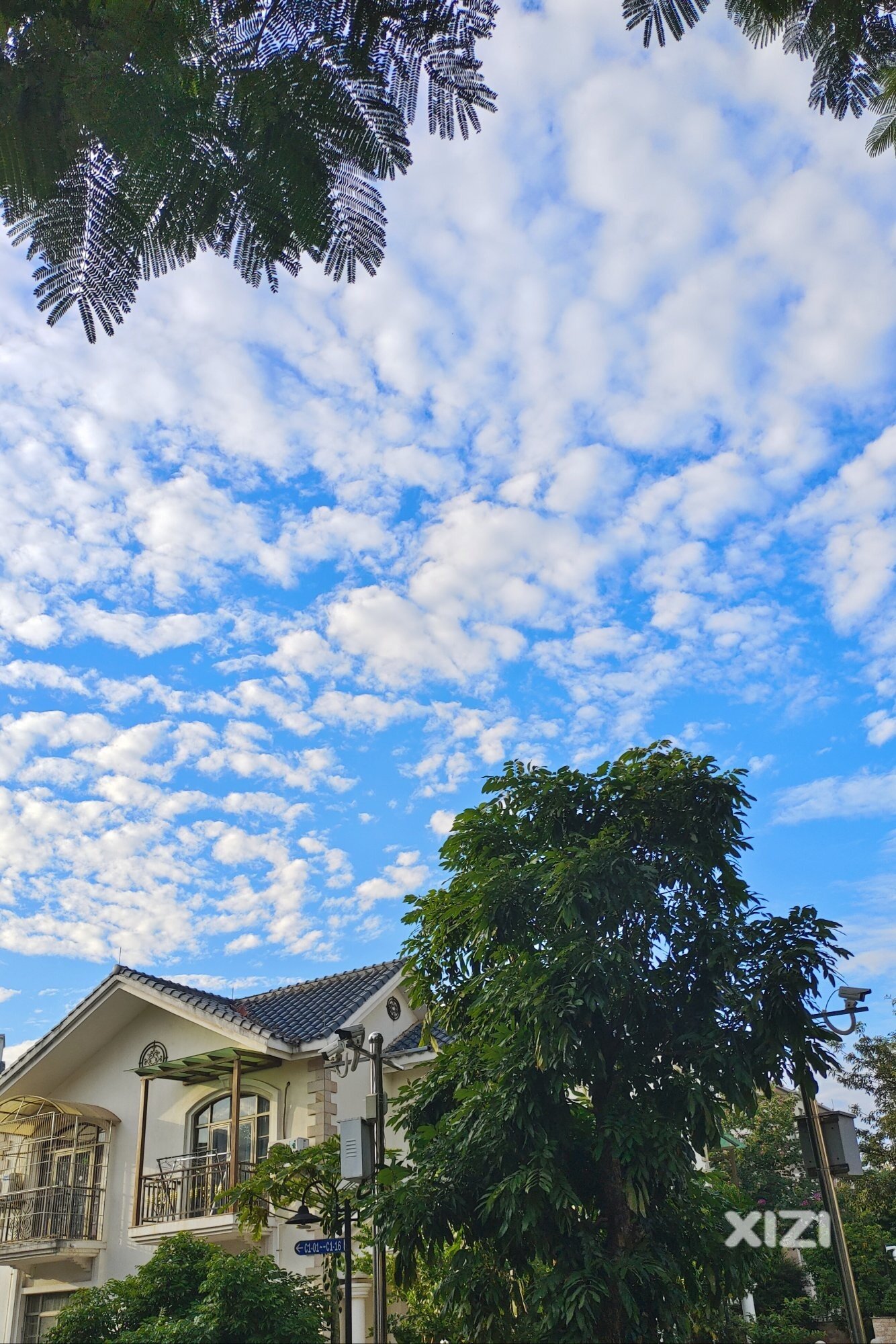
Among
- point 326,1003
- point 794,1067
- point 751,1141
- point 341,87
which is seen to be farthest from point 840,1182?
point 341,87

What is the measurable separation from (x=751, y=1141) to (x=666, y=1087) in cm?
2083

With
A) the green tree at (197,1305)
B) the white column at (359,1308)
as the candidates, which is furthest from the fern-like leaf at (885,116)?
the white column at (359,1308)

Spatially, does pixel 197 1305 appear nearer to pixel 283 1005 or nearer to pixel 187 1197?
pixel 187 1197

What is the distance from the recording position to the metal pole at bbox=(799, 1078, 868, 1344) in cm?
885

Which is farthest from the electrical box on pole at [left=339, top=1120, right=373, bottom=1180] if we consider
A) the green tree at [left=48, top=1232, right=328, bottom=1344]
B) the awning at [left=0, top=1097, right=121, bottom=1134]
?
the awning at [left=0, top=1097, right=121, bottom=1134]

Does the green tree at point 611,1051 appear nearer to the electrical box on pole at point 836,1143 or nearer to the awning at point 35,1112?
the electrical box on pole at point 836,1143

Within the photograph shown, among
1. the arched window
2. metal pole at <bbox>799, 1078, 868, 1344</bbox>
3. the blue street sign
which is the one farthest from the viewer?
the arched window

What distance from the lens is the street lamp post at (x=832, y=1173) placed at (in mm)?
8914

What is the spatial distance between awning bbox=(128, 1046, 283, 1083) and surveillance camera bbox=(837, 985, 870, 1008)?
1128cm

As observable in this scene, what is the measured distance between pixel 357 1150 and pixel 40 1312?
13.2 metres

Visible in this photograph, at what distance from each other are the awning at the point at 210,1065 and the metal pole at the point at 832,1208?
10795mm

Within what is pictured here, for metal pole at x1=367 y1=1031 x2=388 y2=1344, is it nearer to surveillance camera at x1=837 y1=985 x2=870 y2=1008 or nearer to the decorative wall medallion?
surveillance camera at x1=837 y1=985 x2=870 y2=1008

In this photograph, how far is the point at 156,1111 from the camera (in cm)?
2031

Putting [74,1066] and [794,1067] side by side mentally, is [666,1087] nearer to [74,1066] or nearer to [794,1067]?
[794,1067]
